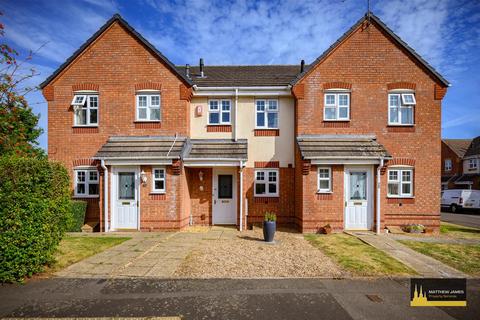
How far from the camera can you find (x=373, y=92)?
12.1 metres

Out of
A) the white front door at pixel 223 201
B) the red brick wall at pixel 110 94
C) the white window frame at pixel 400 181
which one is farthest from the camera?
the white front door at pixel 223 201

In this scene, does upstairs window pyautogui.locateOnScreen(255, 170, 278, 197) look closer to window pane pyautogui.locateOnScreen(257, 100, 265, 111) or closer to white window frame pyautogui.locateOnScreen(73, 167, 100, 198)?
window pane pyautogui.locateOnScreen(257, 100, 265, 111)

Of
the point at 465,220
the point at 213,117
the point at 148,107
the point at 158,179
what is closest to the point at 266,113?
the point at 213,117

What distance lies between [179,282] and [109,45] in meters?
11.6

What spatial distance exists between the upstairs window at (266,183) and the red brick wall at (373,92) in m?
2.48

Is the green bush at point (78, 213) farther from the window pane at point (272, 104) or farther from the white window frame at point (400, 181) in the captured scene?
the white window frame at point (400, 181)

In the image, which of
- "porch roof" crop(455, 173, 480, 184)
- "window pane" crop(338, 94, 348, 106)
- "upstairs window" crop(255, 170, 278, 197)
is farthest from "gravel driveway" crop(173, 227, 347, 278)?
"porch roof" crop(455, 173, 480, 184)

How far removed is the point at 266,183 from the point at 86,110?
9.49 metres

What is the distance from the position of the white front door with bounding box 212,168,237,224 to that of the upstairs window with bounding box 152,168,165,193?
254 centimetres

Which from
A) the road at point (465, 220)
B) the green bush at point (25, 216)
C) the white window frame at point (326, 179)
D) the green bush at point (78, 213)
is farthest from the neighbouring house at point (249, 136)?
the road at point (465, 220)

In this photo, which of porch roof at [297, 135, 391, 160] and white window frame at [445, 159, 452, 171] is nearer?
porch roof at [297, 135, 391, 160]

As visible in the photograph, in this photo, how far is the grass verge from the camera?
23.7ft

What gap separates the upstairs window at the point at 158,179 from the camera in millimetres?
11480

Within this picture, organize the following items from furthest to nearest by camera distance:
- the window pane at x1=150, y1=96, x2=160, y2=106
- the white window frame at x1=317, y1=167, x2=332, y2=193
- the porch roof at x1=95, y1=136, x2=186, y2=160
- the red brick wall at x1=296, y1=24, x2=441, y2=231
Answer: the window pane at x1=150, y1=96, x2=160, y2=106
the red brick wall at x1=296, y1=24, x2=441, y2=231
the white window frame at x1=317, y1=167, x2=332, y2=193
the porch roof at x1=95, y1=136, x2=186, y2=160
